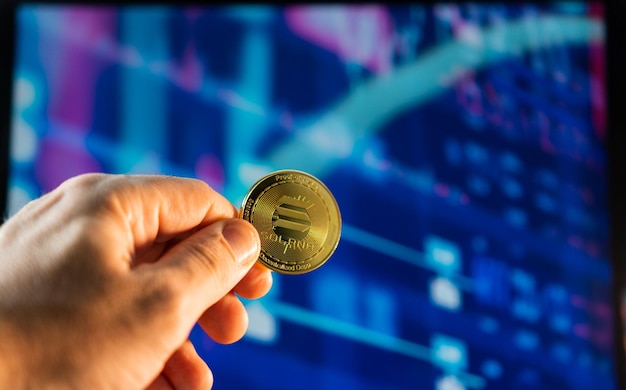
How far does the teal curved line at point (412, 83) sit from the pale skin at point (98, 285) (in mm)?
1368

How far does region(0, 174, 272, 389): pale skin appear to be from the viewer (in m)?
0.65

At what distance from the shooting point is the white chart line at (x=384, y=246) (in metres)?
2.08

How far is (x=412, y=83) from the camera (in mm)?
2215

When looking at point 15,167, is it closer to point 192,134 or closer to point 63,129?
point 63,129

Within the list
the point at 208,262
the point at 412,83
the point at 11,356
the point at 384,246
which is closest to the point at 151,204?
the point at 208,262

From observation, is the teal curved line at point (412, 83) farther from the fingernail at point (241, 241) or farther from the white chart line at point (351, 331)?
the fingernail at point (241, 241)

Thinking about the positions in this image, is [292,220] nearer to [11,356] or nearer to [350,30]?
[11,356]

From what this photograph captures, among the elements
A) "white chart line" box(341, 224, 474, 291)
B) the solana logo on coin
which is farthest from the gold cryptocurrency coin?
"white chart line" box(341, 224, 474, 291)

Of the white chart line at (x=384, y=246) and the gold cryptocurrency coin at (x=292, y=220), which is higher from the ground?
the gold cryptocurrency coin at (x=292, y=220)

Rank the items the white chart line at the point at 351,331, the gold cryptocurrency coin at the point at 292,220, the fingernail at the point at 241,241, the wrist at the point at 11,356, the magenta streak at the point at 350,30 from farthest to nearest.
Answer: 1. the magenta streak at the point at 350,30
2. the white chart line at the point at 351,331
3. the gold cryptocurrency coin at the point at 292,220
4. the fingernail at the point at 241,241
5. the wrist at the point at 11,356

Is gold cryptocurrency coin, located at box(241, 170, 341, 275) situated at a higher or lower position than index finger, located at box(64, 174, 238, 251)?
lower

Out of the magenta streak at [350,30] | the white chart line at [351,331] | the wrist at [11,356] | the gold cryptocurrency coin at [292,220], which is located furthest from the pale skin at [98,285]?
the magenta streak at [350,30]

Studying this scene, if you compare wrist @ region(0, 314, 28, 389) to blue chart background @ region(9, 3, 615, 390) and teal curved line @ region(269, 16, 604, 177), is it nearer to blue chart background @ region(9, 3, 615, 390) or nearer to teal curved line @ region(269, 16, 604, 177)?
blue chart background @ region(9, 3, 615, 390)

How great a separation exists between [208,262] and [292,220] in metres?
0.27
